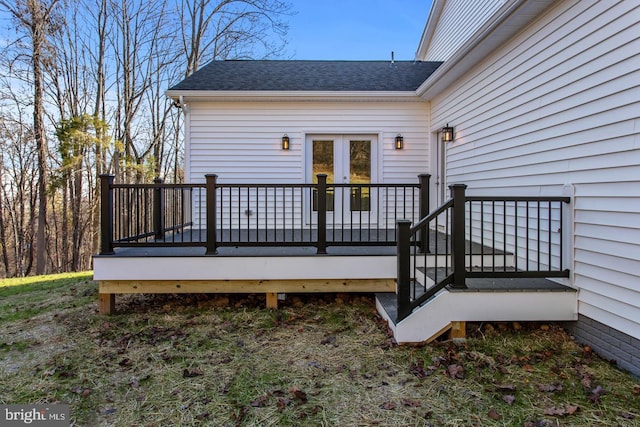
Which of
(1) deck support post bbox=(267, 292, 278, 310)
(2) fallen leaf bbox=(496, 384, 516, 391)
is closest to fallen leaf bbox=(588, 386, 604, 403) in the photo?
(2) fallen leaf bbox=(496, 384, 516, 391)

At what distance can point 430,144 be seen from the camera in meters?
6.69

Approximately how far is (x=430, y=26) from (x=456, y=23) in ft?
5.38

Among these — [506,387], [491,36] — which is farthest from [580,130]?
[506,387]

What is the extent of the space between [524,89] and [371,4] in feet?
34.2

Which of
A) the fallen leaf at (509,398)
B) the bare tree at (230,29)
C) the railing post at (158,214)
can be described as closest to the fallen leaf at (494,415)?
the fallen leaf at (509,398)

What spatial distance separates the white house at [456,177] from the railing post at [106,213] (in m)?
0.02

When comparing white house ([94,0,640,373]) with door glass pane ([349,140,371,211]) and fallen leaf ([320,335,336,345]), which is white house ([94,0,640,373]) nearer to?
door glass pane ([349,140,371,211])

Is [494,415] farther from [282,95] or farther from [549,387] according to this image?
[282,95]

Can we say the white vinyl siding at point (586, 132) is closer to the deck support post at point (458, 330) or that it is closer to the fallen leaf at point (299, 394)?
the deck support post at point (458, 330)

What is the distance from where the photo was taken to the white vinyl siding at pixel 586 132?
265 centimetres

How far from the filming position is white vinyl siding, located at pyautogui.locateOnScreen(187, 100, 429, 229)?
6582 millimetres

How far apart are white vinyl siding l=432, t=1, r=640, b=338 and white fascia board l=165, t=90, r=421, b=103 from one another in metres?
2.19

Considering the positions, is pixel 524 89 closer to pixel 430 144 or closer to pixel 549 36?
pixel 549 36

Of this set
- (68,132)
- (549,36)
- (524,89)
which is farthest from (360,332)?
(68,132)
